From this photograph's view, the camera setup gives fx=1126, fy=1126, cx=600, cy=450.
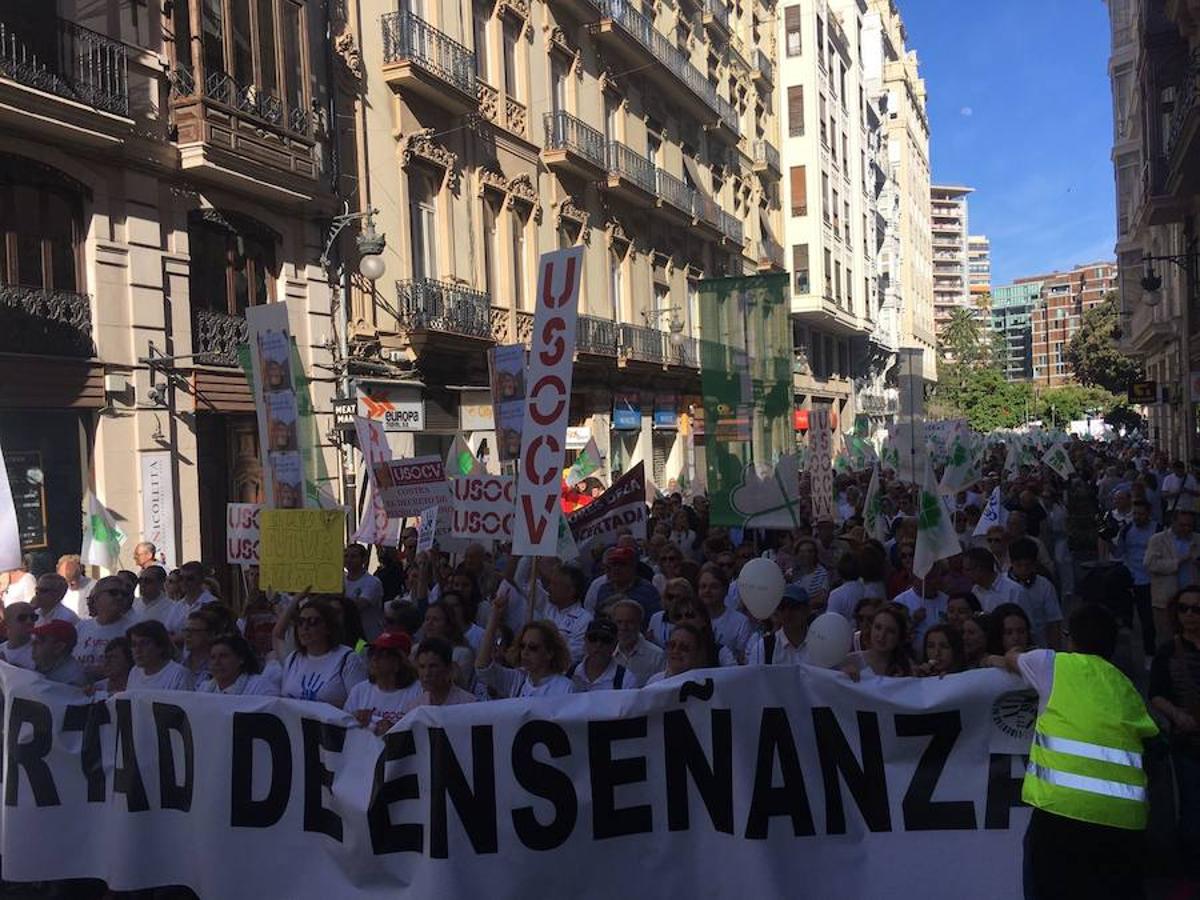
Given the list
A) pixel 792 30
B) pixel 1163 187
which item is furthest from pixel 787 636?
pixel 792 30

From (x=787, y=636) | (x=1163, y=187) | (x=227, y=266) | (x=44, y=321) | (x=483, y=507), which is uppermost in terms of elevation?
(x=1163, y=187)

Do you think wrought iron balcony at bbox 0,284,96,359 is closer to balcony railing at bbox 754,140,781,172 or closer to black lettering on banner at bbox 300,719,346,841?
black lettering on banner at bbox 300,719,346,841

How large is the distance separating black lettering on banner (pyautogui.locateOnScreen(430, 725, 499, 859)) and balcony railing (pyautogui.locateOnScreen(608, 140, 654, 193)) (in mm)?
22612

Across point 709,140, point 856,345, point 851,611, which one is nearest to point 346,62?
point 851,611

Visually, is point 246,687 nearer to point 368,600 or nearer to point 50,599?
point 50,599

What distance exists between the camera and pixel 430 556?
30.3 ft

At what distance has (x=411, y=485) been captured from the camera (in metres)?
9.51

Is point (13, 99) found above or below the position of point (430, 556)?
above

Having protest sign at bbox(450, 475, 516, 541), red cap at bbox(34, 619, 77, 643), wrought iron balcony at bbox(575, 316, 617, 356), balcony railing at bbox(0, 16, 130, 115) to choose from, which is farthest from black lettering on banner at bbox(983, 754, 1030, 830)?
wrought iron balcony at bbox(575, 316, 617, 356)

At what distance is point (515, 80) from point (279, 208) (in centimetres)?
887

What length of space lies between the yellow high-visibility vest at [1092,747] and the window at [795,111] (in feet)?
136

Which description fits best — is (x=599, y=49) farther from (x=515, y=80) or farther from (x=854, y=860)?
(x=854, y=860)

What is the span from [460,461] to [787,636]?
22.8 feet

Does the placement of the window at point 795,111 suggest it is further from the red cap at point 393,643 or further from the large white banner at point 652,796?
the large white banner at point 652,796
